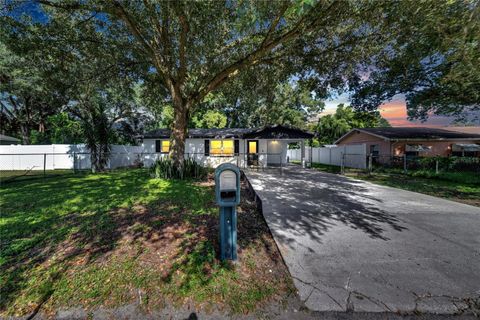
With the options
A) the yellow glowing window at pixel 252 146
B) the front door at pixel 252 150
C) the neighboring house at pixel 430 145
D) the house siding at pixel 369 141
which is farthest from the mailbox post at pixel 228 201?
the house siding at pixel 369 141

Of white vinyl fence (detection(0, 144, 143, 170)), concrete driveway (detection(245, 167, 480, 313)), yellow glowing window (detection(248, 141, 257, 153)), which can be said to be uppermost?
yellow glowing window (detection(248, 141, 257, 153))

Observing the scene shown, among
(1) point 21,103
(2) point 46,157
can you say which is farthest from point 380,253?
(1) point 21,103

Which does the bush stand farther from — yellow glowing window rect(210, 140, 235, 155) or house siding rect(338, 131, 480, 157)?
→ house siding rect(338, 131, 480, 157)

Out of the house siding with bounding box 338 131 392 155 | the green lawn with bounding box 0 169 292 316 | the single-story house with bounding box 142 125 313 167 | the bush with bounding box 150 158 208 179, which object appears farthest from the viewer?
the house siding with bounding box 338 131 392 155

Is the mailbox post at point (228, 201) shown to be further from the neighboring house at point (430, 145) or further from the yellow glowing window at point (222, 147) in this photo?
the neighboring house at point (430, 145)

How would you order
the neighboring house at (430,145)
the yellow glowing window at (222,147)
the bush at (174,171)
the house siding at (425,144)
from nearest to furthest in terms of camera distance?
the bush at (174,171) < the yellow glowing window at (222,147) < the neighboring house at (430,145) < the house siding at (425,144)

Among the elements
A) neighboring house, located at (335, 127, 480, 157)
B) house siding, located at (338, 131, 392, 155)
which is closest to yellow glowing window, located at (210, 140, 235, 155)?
neighboring house, located at (335, 127, 480, 157)

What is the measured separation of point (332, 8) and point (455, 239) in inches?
236

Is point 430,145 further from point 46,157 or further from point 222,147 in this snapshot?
point 46,157

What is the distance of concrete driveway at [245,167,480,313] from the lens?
81.8 inches

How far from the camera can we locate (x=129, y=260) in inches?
104

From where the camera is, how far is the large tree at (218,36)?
5734 mm

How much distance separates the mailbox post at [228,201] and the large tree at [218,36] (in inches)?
171

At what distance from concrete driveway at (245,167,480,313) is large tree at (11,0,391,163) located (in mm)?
4949
